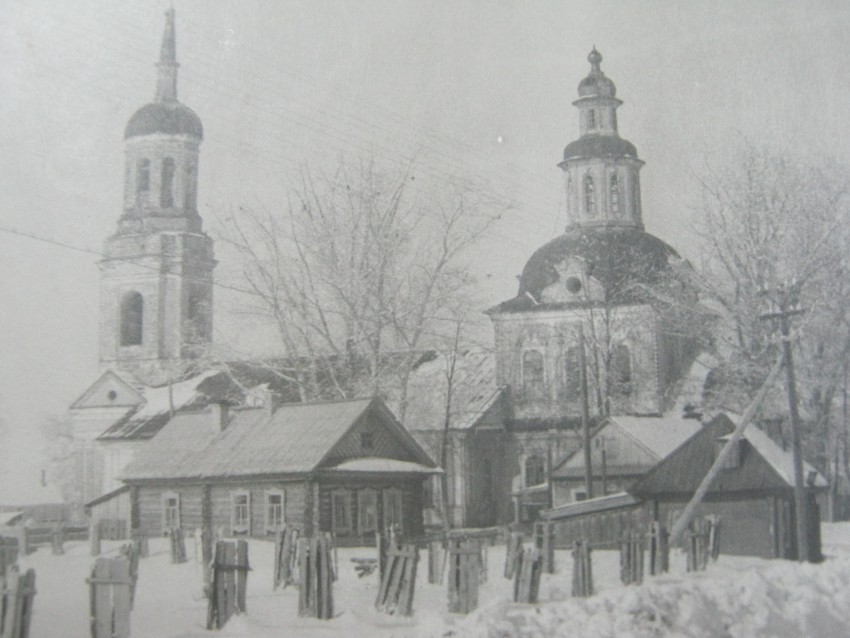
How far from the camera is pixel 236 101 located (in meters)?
9.84

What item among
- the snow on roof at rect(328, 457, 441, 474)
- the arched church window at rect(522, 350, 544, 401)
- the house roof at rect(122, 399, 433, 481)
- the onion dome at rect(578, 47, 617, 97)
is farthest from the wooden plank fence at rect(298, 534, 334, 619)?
the arched church window at rect(522, 350, 544, 401)

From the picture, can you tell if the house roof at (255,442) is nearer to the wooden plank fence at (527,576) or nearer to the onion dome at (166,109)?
the wooden plank fence at (527,576)

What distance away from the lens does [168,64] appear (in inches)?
355

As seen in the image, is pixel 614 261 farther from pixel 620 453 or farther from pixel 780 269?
pixel 780 269

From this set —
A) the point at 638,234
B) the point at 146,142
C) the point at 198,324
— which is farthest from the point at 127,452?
the point at 146,142

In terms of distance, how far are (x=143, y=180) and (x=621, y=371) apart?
12185 mm

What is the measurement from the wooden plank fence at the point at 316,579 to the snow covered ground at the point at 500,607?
0.12 m

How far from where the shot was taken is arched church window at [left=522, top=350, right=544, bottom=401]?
747 inches

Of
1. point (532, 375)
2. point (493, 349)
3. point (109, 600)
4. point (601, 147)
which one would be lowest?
point (109, 600)

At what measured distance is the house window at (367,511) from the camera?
49.1 feet

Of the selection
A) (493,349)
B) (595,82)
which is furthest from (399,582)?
(493,349)

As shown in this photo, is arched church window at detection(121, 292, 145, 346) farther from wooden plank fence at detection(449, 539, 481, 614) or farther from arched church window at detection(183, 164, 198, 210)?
wooden plank fence at detection(449, 539, 481, 614)

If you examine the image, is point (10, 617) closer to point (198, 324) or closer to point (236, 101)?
point (236, 101)

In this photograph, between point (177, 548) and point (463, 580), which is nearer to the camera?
point (463, 580)
